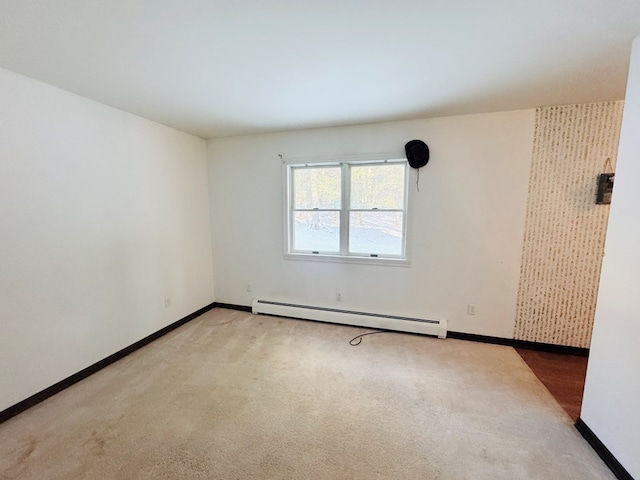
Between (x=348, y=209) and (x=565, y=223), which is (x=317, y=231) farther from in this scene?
(x=565, y=223)

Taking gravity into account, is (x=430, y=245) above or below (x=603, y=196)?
below

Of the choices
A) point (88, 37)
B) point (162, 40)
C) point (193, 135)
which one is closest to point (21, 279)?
point (88, 37)

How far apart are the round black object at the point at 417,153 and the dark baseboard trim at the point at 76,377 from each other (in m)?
3.39

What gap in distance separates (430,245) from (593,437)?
1832mm

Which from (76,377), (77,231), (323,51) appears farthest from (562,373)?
(77,231)

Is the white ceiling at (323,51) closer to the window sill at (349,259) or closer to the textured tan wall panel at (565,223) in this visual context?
the textured tan wall panel at (565,223)

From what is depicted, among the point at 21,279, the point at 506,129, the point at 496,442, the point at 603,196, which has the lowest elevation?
the point at 496,442

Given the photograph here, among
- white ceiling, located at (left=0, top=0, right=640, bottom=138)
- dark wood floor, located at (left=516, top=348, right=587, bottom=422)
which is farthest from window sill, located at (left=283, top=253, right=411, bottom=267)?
white ceiling, located at (left=0, top=0, right=640, bottom=138)

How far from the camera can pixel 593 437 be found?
1.60 metres

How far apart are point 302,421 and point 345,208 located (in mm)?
2241

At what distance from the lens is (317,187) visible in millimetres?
3375

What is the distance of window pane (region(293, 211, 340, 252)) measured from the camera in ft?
11.0

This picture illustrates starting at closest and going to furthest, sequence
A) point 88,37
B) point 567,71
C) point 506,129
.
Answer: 1. point 88,37
2. point 567,71
3. point 506,129

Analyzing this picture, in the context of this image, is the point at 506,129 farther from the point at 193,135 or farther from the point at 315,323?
the point at 193,135
